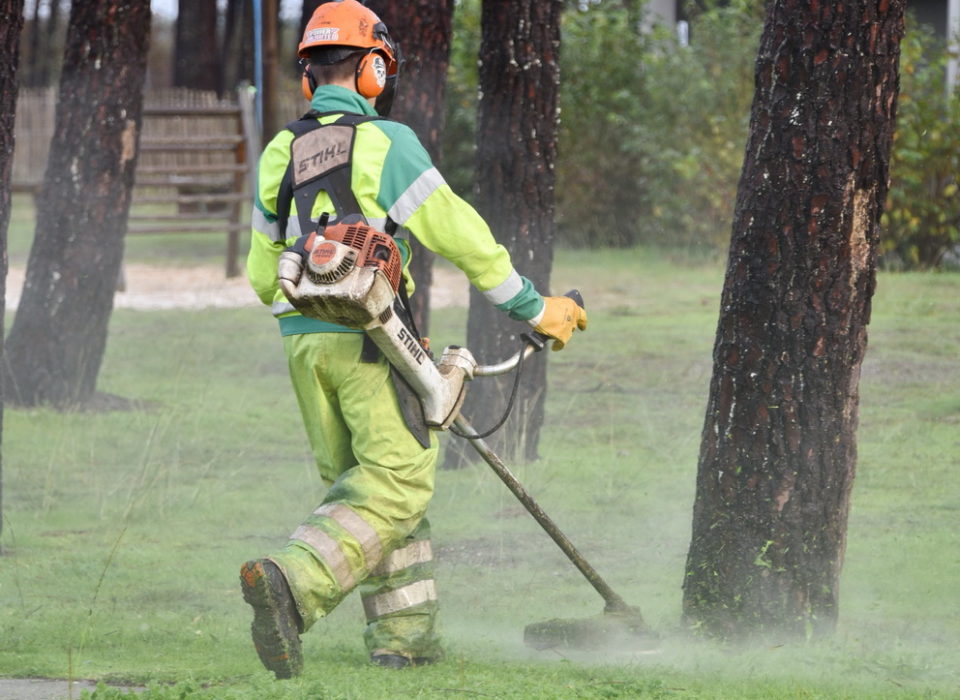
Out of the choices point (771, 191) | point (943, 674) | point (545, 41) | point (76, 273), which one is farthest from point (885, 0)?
point (76, 273)

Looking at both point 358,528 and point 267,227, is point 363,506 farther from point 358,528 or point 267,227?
point 267,227

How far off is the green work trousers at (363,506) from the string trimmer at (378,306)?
0.11 m

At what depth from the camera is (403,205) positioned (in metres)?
4.30

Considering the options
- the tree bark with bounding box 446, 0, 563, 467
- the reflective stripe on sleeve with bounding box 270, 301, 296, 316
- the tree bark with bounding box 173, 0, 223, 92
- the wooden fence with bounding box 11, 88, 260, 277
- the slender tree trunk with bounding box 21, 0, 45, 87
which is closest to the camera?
the reflective stripe on sleeve with bounding box 270, 301, 296, 316

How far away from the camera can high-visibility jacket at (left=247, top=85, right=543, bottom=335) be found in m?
4.30

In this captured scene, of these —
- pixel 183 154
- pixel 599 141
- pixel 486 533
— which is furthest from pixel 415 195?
pixel 599 141

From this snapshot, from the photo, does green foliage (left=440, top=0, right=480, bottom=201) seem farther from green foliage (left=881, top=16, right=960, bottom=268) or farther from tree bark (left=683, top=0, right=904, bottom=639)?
tree bark (left=683, top=0, right=904, bottom=639)

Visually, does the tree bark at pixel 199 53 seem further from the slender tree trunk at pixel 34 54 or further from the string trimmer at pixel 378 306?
the string trimmer at pixel 378 306

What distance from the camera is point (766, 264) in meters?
4.71

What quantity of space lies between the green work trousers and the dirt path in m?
9.68

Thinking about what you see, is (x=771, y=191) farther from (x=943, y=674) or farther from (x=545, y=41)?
(x=545, y=41)

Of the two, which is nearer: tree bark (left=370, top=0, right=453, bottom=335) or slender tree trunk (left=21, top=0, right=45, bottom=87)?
tree bark (left=370, top=0, right=453, bottom=335)

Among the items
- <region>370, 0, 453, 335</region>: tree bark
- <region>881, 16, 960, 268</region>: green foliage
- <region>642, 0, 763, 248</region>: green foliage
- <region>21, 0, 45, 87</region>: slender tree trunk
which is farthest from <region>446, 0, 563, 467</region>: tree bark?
<region>21, 0, 45, 87</region>: slender tree trunk

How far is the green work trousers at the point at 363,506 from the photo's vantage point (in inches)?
166
